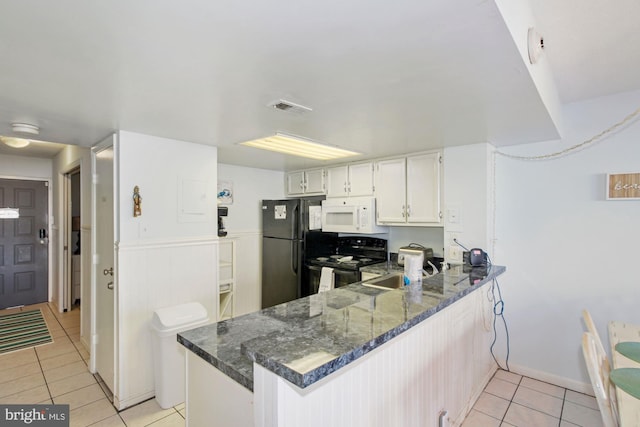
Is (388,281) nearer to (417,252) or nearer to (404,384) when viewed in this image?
(417,252)

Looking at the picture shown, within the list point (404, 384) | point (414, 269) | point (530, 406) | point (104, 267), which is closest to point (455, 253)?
point (414, 269)

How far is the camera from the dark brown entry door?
181 inches

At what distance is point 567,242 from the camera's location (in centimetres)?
253

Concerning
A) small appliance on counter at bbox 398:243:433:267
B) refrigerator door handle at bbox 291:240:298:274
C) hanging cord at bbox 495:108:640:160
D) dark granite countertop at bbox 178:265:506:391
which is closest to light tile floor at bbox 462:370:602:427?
dark granite countertop at bbox 178:265:506:391

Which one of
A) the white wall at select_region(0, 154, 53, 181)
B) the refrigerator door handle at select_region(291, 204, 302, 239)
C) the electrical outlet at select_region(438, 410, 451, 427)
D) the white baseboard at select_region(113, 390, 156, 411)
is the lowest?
the white baseboard at select_region(113, 390, 156, 411)

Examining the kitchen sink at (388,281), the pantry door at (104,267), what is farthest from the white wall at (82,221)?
the kitchen sink at (388,281)

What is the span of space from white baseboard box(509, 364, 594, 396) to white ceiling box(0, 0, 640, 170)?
80.2 inches

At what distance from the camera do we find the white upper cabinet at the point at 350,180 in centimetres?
356

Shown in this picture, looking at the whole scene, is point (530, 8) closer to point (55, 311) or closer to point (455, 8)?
point (455, 8)

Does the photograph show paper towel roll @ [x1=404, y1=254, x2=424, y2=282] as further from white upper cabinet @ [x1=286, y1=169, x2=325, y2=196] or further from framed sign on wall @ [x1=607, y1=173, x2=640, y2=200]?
white upper cabinet @ [x1=286, y1=169, x2=325, y2=196]

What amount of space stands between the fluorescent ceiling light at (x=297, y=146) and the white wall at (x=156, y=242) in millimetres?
547

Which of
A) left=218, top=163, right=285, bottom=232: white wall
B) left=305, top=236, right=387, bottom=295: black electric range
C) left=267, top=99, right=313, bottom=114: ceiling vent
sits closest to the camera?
left=267, top=99, right=313, bottom=114: ceiling vent

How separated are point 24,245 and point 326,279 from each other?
480 cm

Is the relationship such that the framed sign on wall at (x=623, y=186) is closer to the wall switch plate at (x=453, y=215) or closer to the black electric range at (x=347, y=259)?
the wall switch plate at (x=453, y=215)
